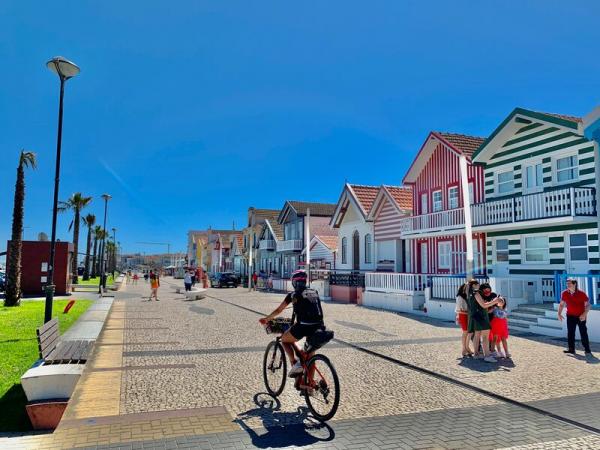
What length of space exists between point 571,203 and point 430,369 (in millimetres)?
9941

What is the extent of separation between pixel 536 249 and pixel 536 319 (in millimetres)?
5104

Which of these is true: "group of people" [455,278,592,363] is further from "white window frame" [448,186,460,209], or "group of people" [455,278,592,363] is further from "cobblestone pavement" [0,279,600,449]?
"white window frame" [448,186,460,209]

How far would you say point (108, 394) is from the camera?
6715 mm

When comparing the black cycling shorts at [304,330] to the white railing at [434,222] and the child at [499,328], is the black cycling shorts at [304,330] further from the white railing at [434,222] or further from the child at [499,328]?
the white railing at [434,222]

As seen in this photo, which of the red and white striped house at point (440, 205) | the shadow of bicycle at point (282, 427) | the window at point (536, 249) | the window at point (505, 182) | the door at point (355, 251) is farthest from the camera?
the door at point (355, 251)

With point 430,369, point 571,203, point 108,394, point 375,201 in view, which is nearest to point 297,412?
point 108,394

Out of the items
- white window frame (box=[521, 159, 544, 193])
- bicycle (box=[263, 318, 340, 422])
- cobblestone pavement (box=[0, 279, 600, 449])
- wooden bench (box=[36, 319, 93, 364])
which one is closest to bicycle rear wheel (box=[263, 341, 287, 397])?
bicycle (box=[263, 318, 340, 422])

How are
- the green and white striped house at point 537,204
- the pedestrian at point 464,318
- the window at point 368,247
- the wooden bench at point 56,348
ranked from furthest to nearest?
the window at point 368,247, the green and white striped house at point 537,204, the pedestrian at point 464,318, the wooden bench at point 56,348

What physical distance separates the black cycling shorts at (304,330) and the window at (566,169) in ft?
48.8

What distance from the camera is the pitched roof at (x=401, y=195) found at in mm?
26545

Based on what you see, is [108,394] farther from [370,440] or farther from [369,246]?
[369,246]

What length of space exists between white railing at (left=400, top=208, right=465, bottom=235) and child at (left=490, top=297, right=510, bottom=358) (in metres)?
10.8

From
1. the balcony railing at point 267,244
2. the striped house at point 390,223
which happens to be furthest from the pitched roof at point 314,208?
the striped house at point 390,223

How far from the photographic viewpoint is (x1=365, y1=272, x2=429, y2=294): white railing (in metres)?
19.6
